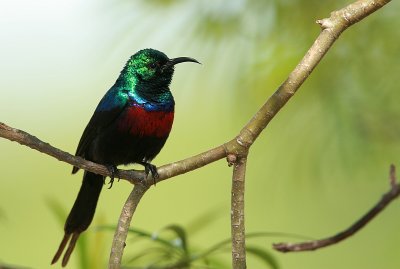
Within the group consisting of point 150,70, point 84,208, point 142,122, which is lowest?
point 84,208

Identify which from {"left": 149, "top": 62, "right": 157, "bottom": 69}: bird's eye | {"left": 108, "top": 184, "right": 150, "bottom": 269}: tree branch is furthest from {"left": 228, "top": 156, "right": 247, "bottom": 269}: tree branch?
{"left": 149, "top": 62, "right": 157, "bottom": 69}: bird's eye

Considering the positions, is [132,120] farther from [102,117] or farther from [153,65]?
[153,65]

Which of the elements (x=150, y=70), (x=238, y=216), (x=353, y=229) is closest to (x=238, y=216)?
(x=238, y=216)

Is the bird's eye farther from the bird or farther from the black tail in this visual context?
the black tail

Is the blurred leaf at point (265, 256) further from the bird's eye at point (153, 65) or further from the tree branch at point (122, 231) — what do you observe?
the bird's eye at point (153, 65)

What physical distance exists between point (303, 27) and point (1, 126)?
736 millimetres

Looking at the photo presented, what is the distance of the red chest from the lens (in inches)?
71.8

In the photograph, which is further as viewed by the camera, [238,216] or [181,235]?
[181,235]

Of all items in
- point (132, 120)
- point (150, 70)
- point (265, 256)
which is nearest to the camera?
point (265, 256)

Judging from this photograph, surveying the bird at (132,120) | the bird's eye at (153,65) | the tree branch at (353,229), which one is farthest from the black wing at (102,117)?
the tree branch at (353,229)

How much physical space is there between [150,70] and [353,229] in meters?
1.07

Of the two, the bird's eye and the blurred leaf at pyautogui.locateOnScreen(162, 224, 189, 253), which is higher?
the bird's eye

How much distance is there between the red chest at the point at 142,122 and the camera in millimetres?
1824

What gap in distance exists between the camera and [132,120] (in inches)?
71.9
